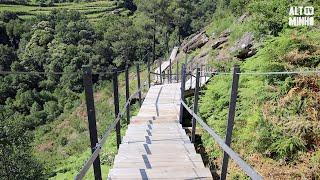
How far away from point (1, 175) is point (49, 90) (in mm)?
36166

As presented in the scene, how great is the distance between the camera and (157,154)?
5273mm

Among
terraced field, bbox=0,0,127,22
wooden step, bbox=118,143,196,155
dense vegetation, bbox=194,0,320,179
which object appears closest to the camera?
dense vegetation, bbox=194,0,320,179

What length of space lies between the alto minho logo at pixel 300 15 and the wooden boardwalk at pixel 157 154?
171 inches

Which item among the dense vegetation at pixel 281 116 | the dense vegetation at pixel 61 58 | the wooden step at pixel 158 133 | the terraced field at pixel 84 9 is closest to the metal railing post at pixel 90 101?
the dense vegetation at pixel 281 116

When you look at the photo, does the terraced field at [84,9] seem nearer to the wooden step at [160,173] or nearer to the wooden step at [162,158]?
the wooden step at [162,158]

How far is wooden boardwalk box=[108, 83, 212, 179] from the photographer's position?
174 inches

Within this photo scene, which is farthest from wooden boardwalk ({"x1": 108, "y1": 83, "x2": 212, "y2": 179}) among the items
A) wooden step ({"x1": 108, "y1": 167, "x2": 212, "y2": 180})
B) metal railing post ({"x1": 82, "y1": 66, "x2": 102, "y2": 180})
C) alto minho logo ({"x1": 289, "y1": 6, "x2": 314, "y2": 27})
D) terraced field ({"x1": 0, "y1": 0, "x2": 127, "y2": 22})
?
terraced field ({"x1": 0, "y1": 0, "x2": 127, "y2": 22})

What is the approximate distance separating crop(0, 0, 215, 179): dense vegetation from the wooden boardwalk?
18.2 m

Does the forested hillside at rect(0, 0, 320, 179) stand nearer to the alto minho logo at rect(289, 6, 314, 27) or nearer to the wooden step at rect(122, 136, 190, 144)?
the alto minho logo at rect(289, 6, 314, 27)

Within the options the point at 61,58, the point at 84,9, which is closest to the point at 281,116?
the point at 61,58

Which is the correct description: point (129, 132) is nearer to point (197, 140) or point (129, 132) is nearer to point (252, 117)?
point (197, 140)

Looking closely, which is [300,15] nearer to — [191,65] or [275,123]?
[275,123]

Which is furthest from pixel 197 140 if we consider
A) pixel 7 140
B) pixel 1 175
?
pixel 7 140

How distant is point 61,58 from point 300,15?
53.6 metres
